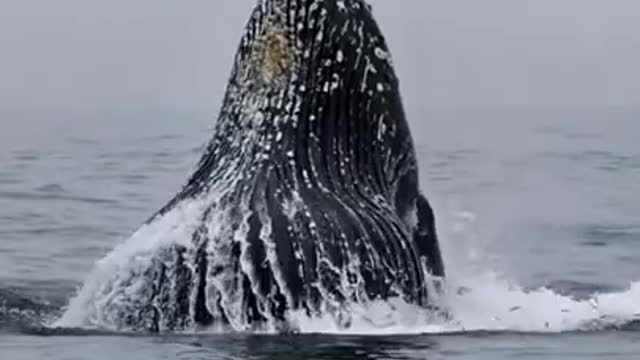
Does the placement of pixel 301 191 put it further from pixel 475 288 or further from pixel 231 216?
pixel 475 288

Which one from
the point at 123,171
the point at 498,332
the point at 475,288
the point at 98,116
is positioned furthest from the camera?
the point at 98,116

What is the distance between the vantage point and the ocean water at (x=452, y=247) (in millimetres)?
10609

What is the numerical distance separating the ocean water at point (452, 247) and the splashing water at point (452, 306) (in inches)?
0.6

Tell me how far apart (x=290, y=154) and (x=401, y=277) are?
83cm

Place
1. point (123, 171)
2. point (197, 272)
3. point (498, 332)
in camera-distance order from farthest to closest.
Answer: point (123, 171)
point (498, 332)
point (197, 272)

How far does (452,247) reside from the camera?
14.5m

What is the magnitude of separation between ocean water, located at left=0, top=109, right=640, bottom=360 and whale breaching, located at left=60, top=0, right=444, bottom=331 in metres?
0.18

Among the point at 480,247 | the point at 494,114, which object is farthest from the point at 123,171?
the point at 494,114

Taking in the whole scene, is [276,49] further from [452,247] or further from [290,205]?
[452,247]

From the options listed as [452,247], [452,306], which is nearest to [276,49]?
[452,306]

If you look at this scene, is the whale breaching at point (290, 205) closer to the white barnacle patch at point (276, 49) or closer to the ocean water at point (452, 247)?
the white barnacle patch at point (276, 49)

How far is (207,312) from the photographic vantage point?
35.0 ft

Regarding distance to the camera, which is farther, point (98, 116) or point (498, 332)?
point (98, 116)

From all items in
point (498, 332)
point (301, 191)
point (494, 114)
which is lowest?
point (498, 332)
